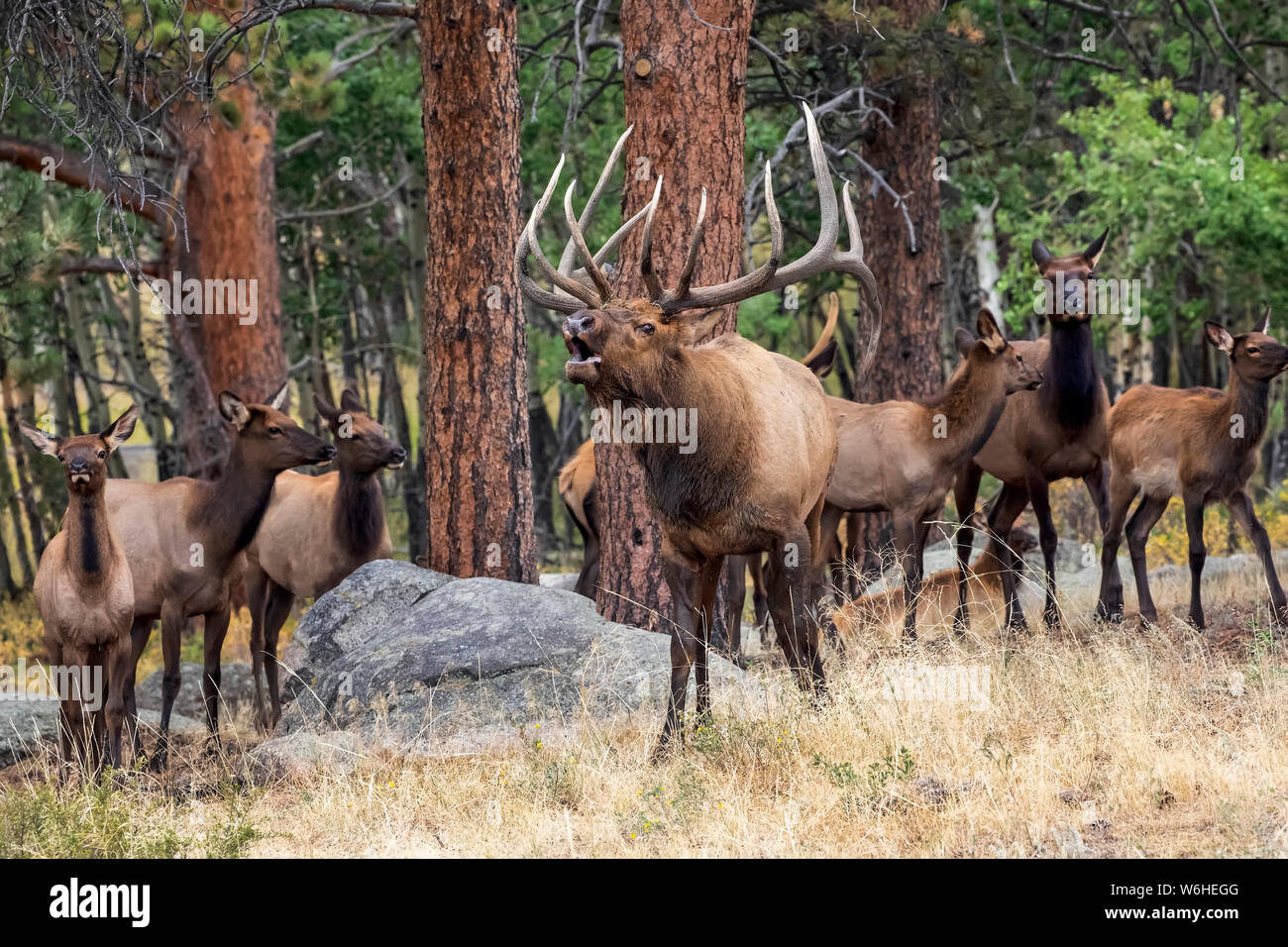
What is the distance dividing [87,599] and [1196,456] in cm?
717

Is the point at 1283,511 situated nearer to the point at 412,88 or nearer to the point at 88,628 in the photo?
the point at 412,88

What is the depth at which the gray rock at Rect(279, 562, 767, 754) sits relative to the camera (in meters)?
7.98

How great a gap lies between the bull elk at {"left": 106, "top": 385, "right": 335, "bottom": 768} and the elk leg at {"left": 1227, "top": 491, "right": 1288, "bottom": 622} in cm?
612

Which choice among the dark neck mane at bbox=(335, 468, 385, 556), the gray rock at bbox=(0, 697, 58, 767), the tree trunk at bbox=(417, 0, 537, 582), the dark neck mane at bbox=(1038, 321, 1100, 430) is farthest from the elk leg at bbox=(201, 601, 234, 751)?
the dark neck mane at bbox=(1038, 321, 1100, 430)

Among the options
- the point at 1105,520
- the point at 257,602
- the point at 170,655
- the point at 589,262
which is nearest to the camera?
the point at 589,262

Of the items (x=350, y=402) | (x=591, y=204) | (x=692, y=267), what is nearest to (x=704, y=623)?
(x=692, y=267)

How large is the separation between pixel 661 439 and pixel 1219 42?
1669cm

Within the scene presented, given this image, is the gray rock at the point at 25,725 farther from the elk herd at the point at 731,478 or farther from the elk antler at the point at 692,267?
the elk antler at the point at 692,267

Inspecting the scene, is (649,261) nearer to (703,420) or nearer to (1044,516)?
(703,420)

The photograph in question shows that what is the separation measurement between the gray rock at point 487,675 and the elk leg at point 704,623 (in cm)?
34

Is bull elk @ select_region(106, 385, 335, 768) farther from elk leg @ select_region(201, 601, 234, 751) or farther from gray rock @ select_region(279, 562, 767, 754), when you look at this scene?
gray rock @ select_region(279, 562, 767, 754)

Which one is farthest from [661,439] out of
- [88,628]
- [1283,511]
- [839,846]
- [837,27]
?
[1283,511]

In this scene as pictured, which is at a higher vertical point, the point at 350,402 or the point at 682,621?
the point at 350,402

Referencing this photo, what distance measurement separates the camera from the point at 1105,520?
11.1 m
